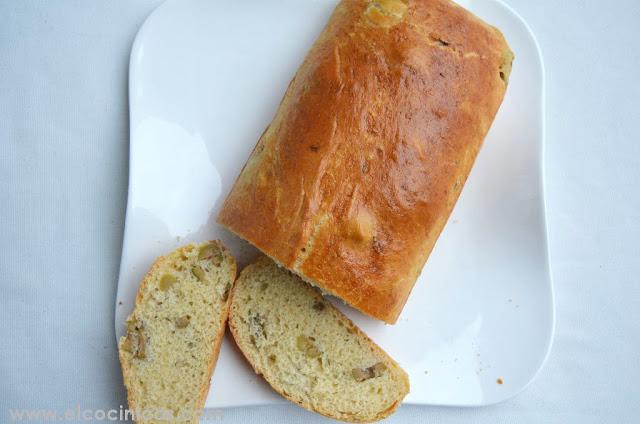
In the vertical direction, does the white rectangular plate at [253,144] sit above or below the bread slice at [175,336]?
above

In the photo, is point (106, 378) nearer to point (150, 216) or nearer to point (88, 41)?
point (150, 216)

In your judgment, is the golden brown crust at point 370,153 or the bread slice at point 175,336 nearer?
the golden brown crust at point 370,153

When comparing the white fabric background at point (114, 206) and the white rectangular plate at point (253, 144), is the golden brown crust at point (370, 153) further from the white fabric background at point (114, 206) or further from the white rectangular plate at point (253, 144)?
the white fabric background at point (114, 206)

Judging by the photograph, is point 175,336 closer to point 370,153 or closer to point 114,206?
point 114,206

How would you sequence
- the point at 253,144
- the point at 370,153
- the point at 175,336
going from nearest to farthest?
1. the point at 370,153
2. the point at 175,336
3. the point at 253,144

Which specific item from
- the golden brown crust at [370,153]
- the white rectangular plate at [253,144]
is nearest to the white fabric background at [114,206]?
the white rectangular plate at [253,144]

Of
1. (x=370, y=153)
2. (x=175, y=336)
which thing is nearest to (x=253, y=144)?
(x=370, y=153)
